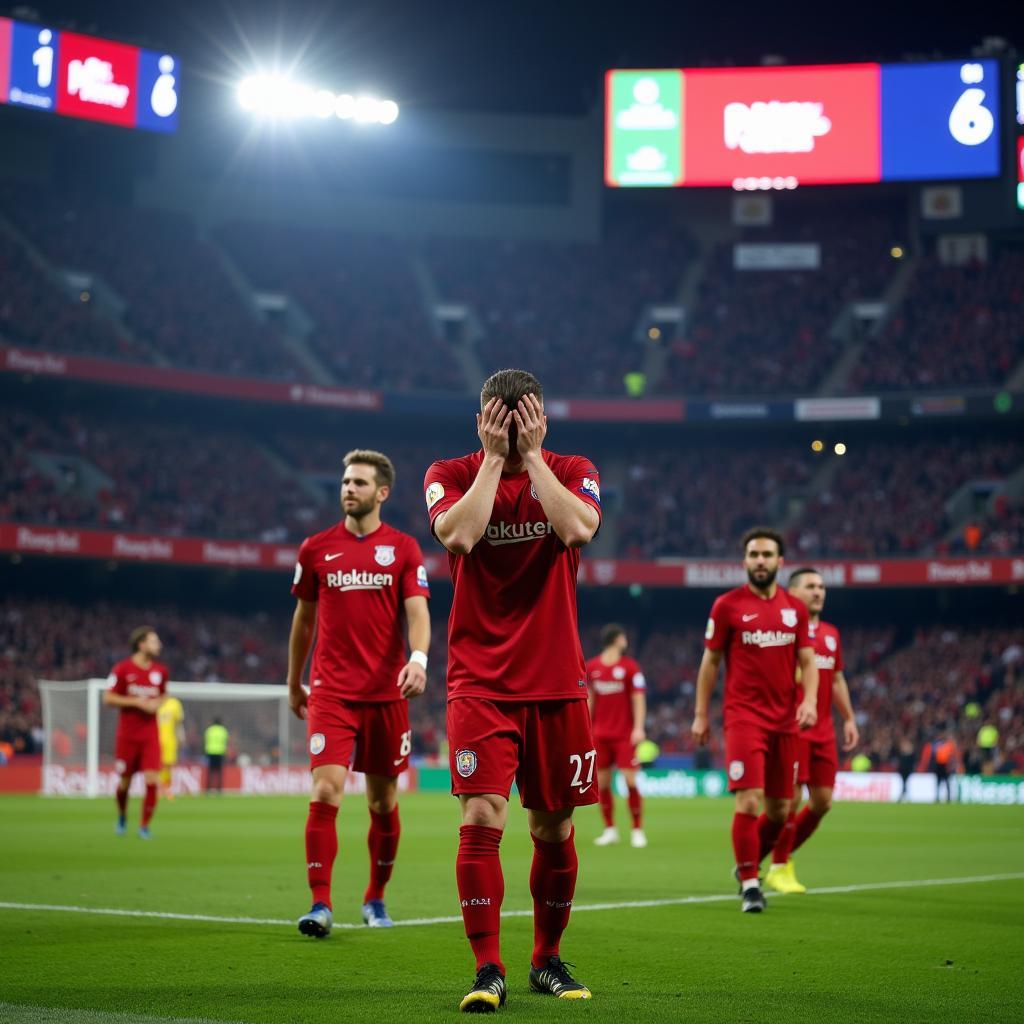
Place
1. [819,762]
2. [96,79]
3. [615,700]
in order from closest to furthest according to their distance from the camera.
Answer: [819,762], [615,700], [96,79]

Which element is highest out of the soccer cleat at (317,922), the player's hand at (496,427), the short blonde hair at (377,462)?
the short blonde hair at (377,462)

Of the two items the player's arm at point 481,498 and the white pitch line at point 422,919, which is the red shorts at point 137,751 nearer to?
the white pitch line at point 422,919

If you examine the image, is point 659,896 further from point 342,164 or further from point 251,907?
point 342,164

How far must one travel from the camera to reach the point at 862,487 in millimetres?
54344

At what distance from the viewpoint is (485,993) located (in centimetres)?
620

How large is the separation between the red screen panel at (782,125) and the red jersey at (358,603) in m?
45.2

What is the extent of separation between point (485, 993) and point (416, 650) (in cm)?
312

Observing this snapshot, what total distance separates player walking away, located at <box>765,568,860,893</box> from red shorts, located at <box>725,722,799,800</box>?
1.24 metres

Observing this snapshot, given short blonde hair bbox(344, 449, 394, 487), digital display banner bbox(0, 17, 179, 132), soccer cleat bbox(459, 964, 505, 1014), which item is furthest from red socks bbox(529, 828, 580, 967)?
digital display banner bbox(0, 17, 179, 132)

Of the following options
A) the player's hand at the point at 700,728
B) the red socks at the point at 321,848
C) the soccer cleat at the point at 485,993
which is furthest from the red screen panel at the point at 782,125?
the soccer cleat at the point at 485,993

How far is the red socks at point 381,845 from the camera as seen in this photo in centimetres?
976

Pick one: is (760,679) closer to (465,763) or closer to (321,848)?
(321,848)

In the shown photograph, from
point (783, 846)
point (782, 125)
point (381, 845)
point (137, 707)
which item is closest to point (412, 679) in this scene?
point (381, 845)

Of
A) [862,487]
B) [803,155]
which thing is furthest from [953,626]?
[803,155]
